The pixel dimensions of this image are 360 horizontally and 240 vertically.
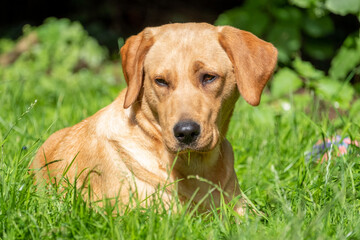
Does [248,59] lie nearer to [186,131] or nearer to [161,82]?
[161,82]

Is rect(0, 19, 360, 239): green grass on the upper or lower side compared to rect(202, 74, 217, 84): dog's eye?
lower

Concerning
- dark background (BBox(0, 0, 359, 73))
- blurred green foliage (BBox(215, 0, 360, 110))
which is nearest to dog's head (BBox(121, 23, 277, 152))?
blurred green foliage (BBox(215, 0, 360, 110))

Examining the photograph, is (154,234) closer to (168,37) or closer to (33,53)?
(168,37)

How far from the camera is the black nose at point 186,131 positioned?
3062 millimetres

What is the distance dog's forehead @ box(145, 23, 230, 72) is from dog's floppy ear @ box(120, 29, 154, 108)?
4 cm

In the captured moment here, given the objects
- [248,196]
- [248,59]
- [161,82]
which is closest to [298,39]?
[248,196]

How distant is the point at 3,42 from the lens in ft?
32.1

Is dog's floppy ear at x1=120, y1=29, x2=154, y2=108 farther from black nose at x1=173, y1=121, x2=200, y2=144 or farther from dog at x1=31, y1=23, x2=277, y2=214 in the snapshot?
black nose at x1=173, y1=121, x2=200, y2=144

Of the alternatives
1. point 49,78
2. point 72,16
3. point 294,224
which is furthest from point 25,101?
point 72,16

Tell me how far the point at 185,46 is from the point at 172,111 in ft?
1.44

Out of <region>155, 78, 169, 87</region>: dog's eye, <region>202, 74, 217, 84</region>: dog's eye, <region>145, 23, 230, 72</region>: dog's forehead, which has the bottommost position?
<region>202, 74, 217, 84</region>: dog's eye

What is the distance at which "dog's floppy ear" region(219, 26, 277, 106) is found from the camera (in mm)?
3385

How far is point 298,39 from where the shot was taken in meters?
6.83

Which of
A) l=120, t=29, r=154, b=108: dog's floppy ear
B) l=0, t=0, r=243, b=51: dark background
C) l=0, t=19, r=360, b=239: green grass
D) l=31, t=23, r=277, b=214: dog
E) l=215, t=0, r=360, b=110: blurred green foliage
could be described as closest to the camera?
l=0, t=19, r=360, b=239: green grass
